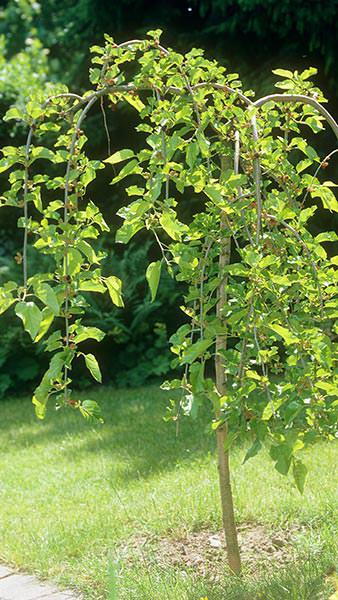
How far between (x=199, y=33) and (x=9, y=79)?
3401 mm

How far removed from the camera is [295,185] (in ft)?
11.6

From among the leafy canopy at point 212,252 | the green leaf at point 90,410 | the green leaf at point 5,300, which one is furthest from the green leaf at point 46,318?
the green leaf at point 90,410

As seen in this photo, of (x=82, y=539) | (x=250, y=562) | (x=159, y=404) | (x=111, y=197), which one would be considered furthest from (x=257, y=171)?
(x=111, y=197)

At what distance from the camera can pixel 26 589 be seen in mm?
3850

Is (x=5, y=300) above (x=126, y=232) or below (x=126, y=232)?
below

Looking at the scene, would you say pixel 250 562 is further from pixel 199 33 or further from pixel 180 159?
pixel 199 33

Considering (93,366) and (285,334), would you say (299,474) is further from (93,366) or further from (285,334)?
(93,366)

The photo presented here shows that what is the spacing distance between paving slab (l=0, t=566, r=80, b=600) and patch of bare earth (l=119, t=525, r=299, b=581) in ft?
1.09

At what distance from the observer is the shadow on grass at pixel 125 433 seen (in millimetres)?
5609

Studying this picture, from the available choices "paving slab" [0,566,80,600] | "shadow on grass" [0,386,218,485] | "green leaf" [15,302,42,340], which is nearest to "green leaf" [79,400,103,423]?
"green leaf" [15,302,42,340]

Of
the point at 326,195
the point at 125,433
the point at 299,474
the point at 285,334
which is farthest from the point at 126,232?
the point at 125,433

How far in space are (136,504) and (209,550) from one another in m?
0.66

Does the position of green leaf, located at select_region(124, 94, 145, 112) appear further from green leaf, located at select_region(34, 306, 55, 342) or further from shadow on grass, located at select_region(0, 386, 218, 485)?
shadow on grass, located at select_region(0, 386, 218, 485)

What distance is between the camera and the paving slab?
3.73 metres
